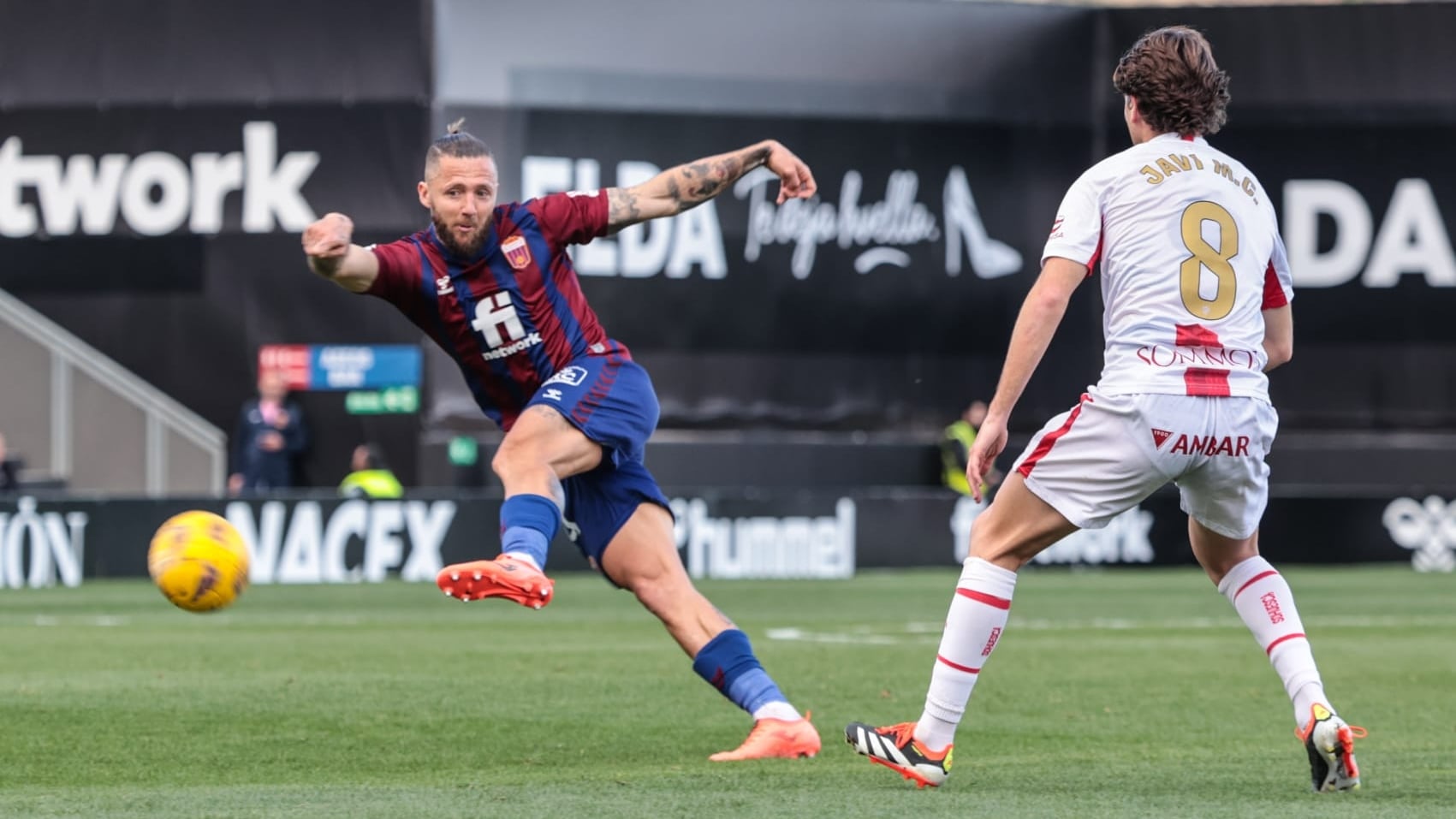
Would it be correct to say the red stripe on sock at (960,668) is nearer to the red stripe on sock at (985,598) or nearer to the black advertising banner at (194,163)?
the red stripe on sock at (985,598)

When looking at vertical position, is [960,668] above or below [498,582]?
below

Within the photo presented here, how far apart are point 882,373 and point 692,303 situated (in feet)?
7.86

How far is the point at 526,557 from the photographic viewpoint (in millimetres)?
5836

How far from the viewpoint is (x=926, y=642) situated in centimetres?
1175

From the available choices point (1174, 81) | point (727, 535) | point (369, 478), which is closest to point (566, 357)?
point (1174, 81)

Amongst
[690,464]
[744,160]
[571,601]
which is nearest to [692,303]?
[690,464]

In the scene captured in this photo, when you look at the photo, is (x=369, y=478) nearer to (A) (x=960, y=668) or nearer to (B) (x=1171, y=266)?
(A) (x=960, y=668)

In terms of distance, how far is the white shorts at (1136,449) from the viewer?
542cm

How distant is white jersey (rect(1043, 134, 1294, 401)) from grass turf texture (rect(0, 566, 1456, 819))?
1.17 m

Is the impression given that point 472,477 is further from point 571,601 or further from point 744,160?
point 744,160

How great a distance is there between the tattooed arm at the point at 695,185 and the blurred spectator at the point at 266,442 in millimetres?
15499

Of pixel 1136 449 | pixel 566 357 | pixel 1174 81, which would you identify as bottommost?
pixel 1136 449

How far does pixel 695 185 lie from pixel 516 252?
0.64m

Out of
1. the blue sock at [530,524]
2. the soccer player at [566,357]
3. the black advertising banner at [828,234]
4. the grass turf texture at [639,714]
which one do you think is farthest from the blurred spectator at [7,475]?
the blue sock at [530,524]
